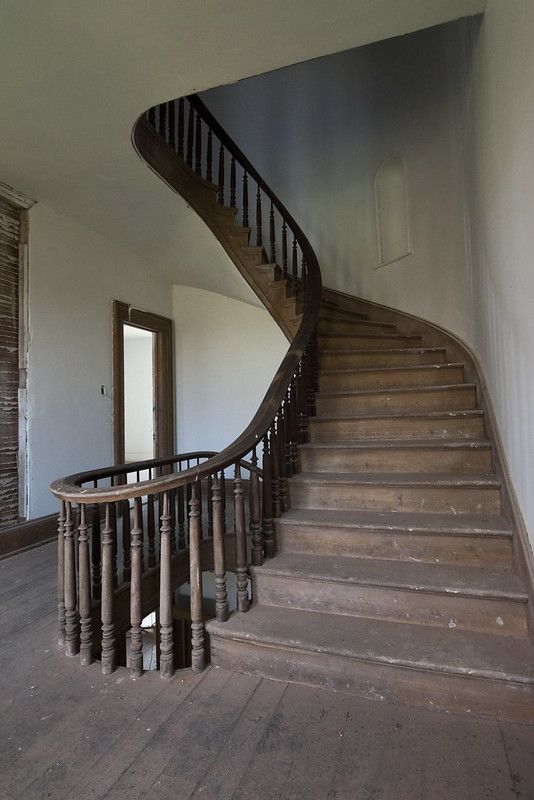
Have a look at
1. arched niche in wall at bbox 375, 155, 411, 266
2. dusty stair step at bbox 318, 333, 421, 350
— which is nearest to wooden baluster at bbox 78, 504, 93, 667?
dusty stair step at bbox 318, 333, 421, 350

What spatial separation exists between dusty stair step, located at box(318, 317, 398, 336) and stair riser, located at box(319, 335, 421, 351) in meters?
0.24

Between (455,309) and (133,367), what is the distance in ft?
23.1

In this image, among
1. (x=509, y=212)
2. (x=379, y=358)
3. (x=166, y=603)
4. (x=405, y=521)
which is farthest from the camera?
(x=379, y=358)

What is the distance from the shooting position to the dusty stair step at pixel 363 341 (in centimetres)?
338

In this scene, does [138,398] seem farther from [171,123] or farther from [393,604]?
[393,604]

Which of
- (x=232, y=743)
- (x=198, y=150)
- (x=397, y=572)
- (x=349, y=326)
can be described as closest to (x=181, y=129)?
(x=198, y=150)

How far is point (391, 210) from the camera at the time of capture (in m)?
4.14

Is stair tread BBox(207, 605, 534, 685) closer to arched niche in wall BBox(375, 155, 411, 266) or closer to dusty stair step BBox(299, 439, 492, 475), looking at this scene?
dusty stair step BBox(299, 439, 492, 475)

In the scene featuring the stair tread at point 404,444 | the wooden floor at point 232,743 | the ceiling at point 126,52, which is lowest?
the wooden floor at point 232,743

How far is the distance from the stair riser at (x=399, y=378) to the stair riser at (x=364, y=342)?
0.46 m

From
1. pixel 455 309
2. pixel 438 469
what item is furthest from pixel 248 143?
pixel 438 469

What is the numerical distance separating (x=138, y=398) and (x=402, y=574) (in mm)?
7798

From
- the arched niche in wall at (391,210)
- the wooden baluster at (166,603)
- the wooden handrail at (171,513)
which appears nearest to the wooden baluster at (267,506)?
the wooden handrail at (171,513)

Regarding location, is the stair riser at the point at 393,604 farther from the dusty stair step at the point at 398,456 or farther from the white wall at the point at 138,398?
the white wall at the point at 138,398
